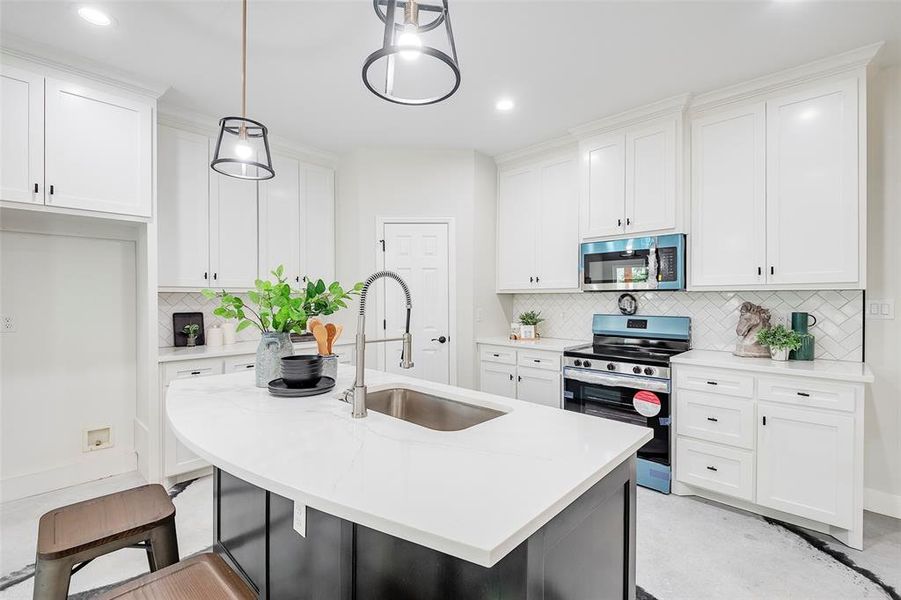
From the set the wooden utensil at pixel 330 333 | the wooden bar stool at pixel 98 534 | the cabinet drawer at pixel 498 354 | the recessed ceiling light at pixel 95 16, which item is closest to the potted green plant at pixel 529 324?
the cabinet drawer at pixel 498 354

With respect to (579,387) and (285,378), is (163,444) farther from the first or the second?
(579,387)

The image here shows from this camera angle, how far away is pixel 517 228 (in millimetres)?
4234

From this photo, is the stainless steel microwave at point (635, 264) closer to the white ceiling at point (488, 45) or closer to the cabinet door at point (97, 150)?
the white ceiling at point (488, 45)

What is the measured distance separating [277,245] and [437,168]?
1681 millimetres

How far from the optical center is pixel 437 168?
13.5 ft

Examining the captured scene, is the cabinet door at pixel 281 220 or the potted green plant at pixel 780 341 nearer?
the potted green plant at pixel 780 341

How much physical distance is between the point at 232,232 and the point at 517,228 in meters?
2.62

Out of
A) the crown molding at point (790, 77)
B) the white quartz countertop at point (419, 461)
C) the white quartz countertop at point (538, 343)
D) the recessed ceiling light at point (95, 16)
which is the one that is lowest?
the white quartz countertop at point (419, 461)

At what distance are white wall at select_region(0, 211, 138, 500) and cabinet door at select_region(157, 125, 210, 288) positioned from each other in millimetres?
273

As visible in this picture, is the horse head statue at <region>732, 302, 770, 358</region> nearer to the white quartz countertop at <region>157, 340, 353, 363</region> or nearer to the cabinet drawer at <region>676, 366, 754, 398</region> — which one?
the cabinet drawer at <region>676, 366, 754, 398</region>

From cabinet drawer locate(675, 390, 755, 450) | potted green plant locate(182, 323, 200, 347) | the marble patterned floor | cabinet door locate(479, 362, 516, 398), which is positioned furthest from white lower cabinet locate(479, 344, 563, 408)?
potted green plant locate(182, 323, 200, 347)

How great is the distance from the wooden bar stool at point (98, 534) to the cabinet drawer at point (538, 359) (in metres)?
2.76

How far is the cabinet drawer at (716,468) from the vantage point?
2590 millimetres

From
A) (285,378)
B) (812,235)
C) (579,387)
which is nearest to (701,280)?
(812,235)
